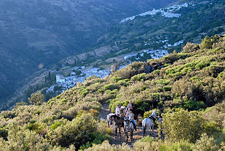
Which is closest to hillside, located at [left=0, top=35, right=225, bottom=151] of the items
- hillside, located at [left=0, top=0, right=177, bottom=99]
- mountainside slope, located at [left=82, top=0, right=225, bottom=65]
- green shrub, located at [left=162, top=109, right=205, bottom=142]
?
green shrub, located at [left=162, top=109, right=205, bottom=142]

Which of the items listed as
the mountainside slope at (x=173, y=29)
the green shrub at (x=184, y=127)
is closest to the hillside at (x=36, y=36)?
the mountainside slope at (x=173, y=29)

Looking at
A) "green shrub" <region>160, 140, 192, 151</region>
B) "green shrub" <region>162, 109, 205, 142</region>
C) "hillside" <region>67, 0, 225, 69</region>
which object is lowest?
"green shrub" <region>160, 140, 192, 151</region>

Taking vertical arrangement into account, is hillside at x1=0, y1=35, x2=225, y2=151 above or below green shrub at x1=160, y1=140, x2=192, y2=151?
above

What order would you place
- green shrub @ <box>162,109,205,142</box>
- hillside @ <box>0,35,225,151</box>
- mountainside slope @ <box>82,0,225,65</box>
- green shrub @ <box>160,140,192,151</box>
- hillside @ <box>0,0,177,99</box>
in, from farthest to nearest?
hillside @ <box>0,0,177,99</box> → mountainside slope @ <box>82,0,225,65</box> → green shrub @ <box>162,109,205,142</box> → hillside @ <box>0,35,225,151</box> → green shrub @ <box>160,140,192,151</box>

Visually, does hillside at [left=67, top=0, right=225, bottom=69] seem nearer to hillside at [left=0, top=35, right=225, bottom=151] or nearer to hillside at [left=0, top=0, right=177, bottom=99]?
hillside at [left=0, top=0, right=177, bottom=99]

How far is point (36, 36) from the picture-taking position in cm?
14812

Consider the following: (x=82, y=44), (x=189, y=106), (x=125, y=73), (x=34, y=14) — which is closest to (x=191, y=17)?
(x=82, y=44)

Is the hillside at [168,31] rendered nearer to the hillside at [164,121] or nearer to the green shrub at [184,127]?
the hillside at [164,121]

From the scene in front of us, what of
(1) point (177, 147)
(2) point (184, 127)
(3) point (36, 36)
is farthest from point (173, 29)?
(1) point (177, 147)

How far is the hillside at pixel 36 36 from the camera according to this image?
372 ft

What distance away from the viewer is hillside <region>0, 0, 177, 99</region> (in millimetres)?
113381

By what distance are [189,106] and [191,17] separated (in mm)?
117112

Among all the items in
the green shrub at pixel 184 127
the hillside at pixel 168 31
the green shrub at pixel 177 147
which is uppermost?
the hillside at pixel 168 31

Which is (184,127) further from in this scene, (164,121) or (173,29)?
(173,29)
